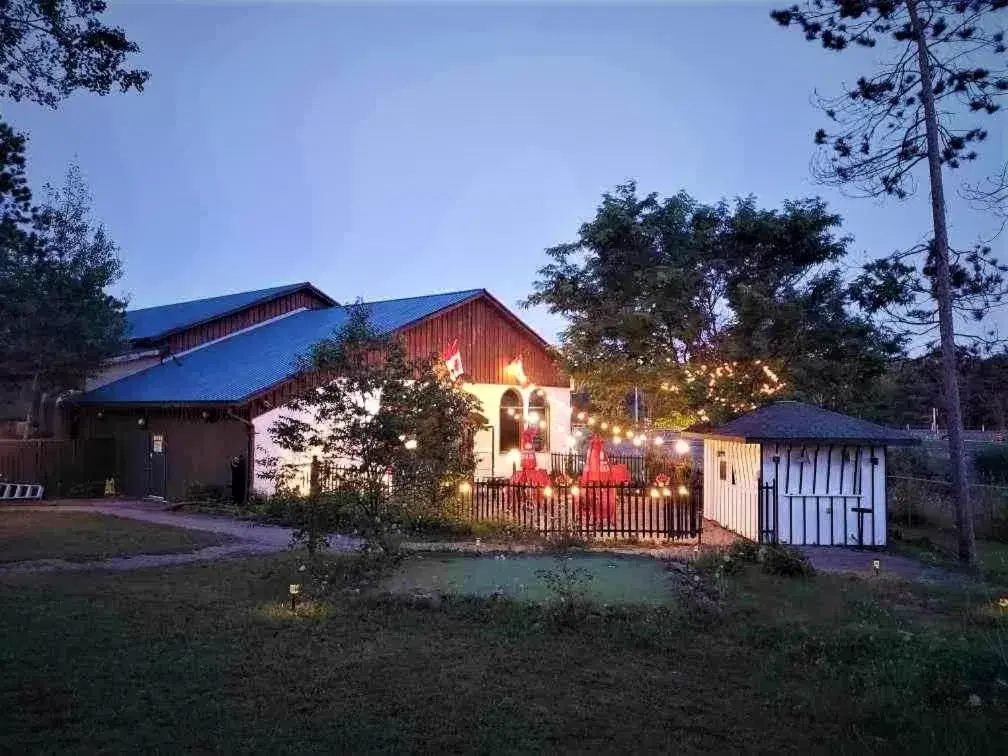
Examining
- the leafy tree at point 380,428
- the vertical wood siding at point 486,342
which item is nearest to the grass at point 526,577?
the leafy tree at point 380,428

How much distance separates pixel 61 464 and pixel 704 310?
799 inches

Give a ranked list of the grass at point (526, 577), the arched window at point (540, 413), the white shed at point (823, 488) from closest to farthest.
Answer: the grass at point (526, 577) → the white shed at point (823, 488) → the arched window at point (540, 413)

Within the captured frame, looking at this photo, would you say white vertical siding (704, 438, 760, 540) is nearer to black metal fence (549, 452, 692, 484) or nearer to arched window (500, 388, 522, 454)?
black metal fence (549, 452, 692, 484)

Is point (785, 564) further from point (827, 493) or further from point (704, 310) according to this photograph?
point (704, 310)

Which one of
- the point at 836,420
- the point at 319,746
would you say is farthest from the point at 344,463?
the point at 836,420

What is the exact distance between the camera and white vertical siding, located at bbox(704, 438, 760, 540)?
51.4 feet

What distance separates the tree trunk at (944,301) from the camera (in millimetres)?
14039

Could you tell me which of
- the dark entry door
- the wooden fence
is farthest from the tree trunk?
the wooden fence

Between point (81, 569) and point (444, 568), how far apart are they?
5246 mm

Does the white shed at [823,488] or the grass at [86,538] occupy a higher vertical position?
the white shed at [823,488]

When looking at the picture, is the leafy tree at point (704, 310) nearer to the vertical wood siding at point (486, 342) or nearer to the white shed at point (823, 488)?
the vertical wood siding at point (486, 342)

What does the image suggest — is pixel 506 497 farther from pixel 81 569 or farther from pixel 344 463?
pixel 81 569

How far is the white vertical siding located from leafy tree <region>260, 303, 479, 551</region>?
24.5 feet

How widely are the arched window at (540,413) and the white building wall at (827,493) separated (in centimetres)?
1299
